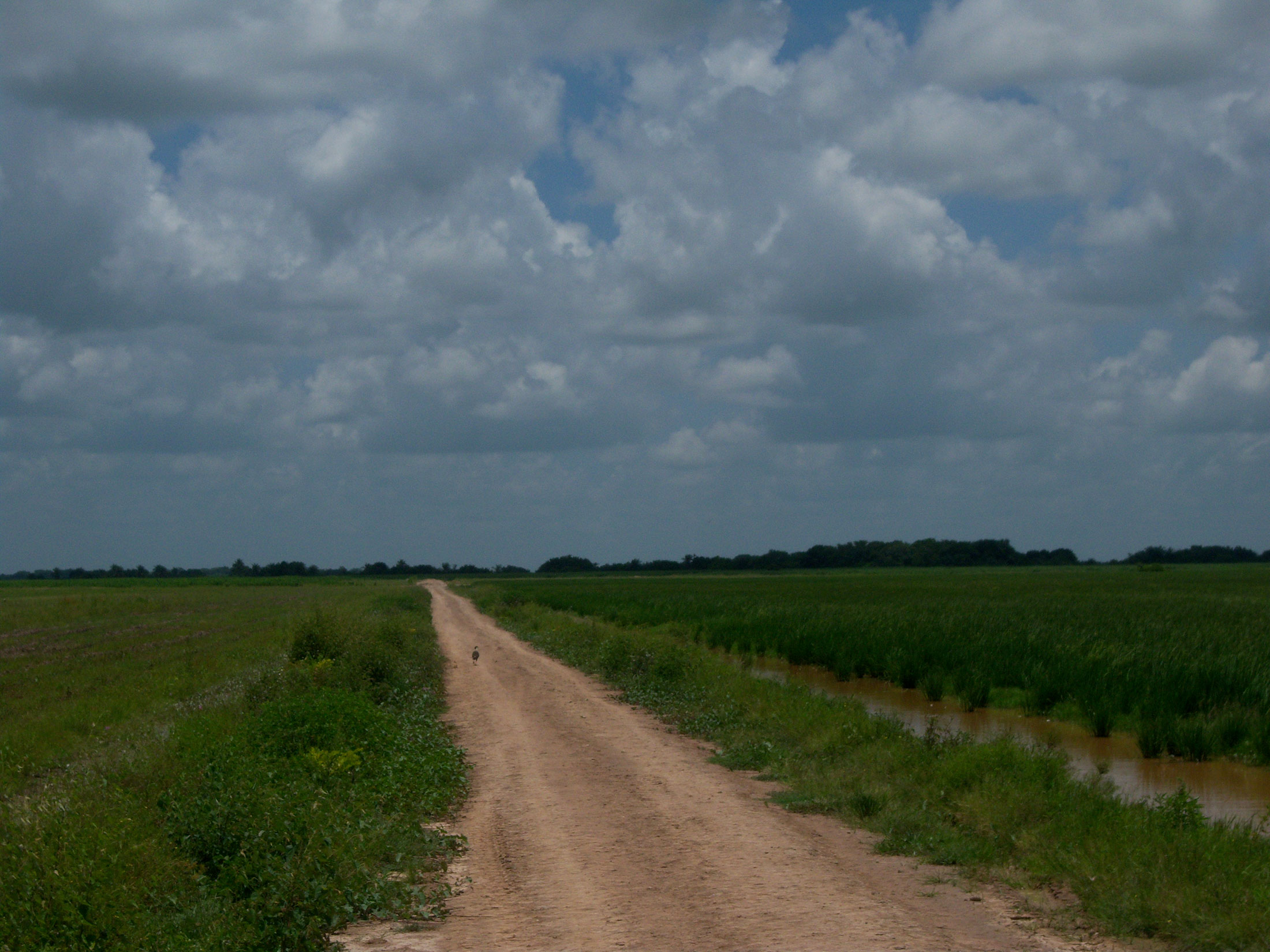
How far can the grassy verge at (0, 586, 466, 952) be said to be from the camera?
6.69 metres

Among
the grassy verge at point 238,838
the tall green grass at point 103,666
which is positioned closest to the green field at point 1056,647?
the grassy verge at point 238,838

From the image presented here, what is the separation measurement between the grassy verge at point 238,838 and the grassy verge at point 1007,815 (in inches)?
169

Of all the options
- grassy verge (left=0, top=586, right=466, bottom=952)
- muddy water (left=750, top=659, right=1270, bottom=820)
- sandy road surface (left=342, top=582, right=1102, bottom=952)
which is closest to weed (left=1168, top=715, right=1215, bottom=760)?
muddy water (left=750, top=659, right=1270, bottom=820)

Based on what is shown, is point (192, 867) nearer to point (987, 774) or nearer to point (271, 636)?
point (987, 774)

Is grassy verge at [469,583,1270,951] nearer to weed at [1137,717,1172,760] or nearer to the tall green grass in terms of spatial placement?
weed at [1137,717,1172,760]

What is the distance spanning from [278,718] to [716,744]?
6.40m

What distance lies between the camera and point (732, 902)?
812 centimetres

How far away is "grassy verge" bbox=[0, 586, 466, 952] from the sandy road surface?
0.44 metres

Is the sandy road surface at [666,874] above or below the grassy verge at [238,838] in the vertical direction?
below

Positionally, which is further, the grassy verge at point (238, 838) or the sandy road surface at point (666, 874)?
the sandy road surface at point (666, 874)

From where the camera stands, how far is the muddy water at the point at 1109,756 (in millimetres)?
13812

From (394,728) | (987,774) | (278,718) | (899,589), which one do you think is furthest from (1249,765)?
(899,589)

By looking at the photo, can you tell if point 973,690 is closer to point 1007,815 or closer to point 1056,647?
point 1056,647

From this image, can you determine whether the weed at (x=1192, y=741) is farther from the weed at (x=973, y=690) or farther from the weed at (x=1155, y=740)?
the weed at (x=973, y=690)
